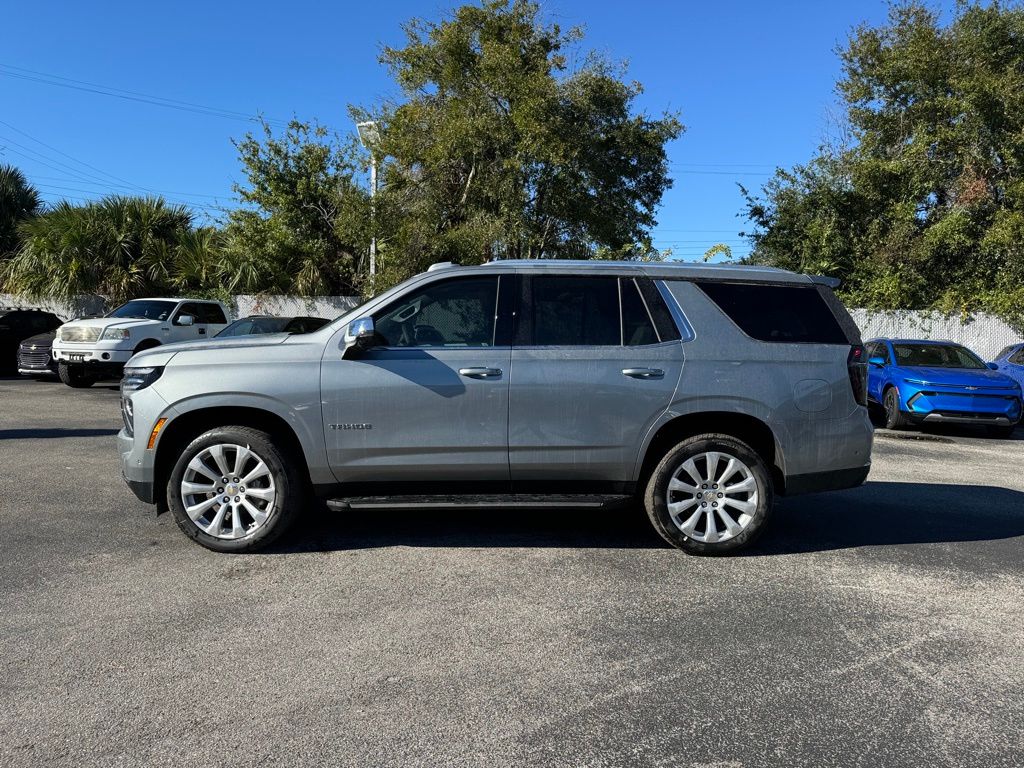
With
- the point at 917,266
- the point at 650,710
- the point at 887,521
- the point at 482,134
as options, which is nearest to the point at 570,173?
the point at 482,134

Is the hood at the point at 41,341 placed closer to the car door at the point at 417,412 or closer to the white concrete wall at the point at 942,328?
the car door at the point at 417,412

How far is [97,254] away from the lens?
72.0ft

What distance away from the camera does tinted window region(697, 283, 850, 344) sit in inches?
205

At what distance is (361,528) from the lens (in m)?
5.68

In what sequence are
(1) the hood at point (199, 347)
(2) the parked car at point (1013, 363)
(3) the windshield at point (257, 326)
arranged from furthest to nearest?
(2) the parked car at point (1013, 363), (3) the windshield at point (257, 326), (1) the hood at point (199, 347)

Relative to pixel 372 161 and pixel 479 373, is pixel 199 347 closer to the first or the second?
pixel 479 373

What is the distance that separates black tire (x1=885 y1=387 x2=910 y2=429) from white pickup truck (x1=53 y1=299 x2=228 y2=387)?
40.0 ft

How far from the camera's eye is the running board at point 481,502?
16.1 feet

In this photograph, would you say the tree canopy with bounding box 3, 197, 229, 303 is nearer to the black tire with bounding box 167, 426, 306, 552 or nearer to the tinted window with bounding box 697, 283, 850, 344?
the black tire with bounding box 167, 426, 306, 552

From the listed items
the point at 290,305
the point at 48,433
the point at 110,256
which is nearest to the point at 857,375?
the point at 48,433

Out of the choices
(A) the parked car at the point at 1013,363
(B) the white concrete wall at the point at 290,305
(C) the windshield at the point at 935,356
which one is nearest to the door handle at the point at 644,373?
(C) the windshield at the point at 935,356

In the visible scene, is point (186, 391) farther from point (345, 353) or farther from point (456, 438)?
point (456, 438)

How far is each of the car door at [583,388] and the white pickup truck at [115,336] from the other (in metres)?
10.7

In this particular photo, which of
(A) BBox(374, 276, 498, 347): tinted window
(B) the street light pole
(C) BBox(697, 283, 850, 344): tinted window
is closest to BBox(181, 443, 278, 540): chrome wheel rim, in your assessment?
(A) BBox(374, 276, 498, 347): tinted window
